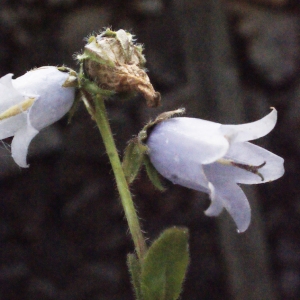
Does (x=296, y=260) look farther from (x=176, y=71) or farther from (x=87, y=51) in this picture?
(x=87, y=51)

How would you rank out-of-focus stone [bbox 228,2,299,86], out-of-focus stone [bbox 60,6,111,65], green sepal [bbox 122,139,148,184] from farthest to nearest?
out-of-focus stone [bbox 228,2,299,86], out-of-focus stone [bbox 60,6,111,65], green sepal [bbox 122,139,148,184]

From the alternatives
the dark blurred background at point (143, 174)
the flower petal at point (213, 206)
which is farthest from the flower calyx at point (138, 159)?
the dark blurred background at point (143, 174)

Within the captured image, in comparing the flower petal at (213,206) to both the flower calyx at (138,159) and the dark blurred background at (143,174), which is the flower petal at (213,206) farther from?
the dark blurred background at (143,174)

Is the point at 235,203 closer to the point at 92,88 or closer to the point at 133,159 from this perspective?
the point at 133,159

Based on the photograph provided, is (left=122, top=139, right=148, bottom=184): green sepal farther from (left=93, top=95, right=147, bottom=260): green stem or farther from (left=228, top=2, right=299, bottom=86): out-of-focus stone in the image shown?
(left=228, top=2, right=299, bottom=86): out-of-focus stone

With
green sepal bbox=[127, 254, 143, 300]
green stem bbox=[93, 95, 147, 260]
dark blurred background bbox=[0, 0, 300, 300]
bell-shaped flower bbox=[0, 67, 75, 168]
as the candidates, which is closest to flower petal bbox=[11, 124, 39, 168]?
bell-shaped flower bbox=[0, 67, 75, 168]

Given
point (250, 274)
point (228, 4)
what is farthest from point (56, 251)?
point (228, 4)

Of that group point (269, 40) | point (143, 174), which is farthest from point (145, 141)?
point (269, 40)
